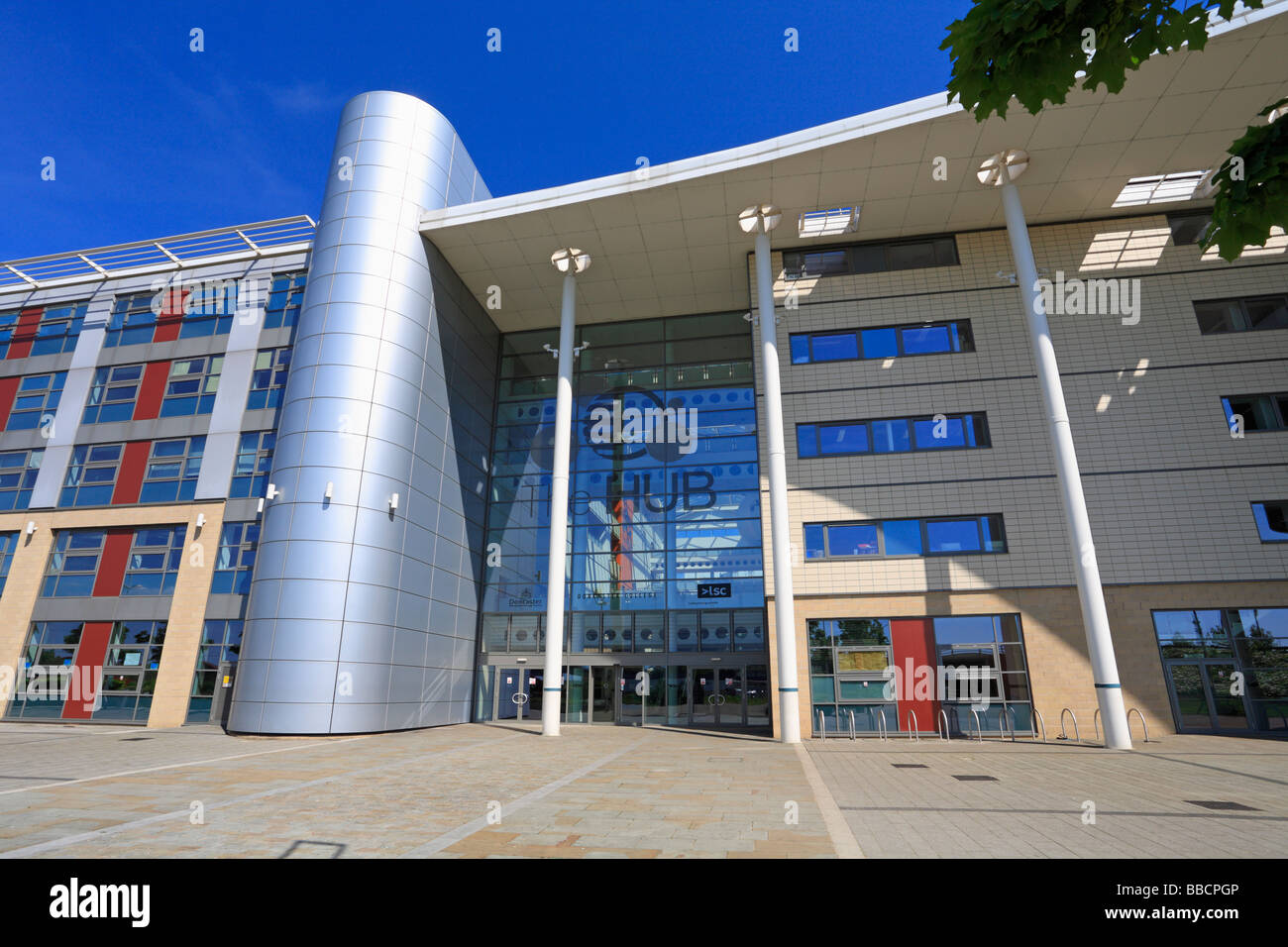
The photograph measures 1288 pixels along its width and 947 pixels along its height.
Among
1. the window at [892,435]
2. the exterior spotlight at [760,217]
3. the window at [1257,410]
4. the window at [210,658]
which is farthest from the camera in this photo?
the window at [210,658]

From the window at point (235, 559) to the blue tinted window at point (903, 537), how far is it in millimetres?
18863

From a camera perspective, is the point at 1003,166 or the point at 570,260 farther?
the point at 570,260

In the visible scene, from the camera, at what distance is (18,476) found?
24.0 meters

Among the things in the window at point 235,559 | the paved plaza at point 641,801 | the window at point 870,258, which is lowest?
the paved plaza at point 641,801

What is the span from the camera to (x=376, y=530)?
58.6 ft

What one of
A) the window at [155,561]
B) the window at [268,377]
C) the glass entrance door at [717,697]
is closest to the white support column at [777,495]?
the glass entrance door at [717,697]

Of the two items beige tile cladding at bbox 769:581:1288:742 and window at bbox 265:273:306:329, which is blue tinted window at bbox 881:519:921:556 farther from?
window at bbox 265:273:306:329

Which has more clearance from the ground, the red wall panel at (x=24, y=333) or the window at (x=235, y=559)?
the red wall panel at (x=24, y=333)

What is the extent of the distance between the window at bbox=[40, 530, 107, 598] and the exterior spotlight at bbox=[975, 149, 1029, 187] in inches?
1155

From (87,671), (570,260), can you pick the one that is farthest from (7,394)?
(570,260)

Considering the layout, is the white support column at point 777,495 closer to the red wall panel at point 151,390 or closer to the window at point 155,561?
the window at point 155,561

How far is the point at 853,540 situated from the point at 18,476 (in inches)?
1134

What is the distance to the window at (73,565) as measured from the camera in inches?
864

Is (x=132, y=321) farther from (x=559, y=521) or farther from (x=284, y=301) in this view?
(x=559, y=521)
